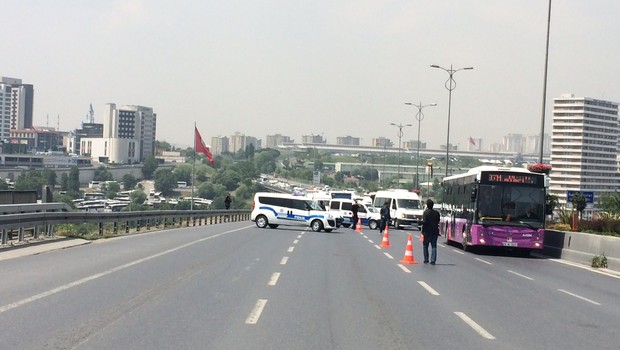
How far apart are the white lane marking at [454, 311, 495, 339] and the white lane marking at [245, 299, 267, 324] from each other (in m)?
3.00

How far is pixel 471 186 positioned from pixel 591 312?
16.8 m

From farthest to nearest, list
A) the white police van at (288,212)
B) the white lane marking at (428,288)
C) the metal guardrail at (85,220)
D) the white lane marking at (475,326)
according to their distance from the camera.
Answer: the white police van at (288,212) < the metal guardrail at (85,220) < the white lane marking at (428,288) < the white lane marking at (475,326)

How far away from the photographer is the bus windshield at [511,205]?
93.4ft

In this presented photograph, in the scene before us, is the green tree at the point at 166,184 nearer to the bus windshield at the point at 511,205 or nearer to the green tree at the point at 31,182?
the green tree at the point at 31,182

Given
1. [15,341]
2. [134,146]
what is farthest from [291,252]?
[134,146]

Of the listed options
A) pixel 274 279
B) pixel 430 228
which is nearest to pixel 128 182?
pixel 430 228

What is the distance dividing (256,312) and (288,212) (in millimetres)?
33800

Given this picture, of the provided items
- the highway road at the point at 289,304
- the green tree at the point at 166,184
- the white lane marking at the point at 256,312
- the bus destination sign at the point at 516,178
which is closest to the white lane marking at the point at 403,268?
the highway road at the point at 289,304

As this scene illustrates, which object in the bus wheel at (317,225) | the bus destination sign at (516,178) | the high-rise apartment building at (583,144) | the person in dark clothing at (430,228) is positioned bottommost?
the bus wheel at (317,225)

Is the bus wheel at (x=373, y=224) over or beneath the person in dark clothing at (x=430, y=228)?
beneath

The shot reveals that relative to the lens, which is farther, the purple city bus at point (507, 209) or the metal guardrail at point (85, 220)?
the purple city bus at point (507, 209)

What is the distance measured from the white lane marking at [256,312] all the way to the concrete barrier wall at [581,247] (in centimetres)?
1437

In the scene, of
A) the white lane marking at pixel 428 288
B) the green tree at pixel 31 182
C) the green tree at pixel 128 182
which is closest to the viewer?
the white lane marking at pixel 428 288

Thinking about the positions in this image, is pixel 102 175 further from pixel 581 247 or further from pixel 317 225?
pixel 581 247
